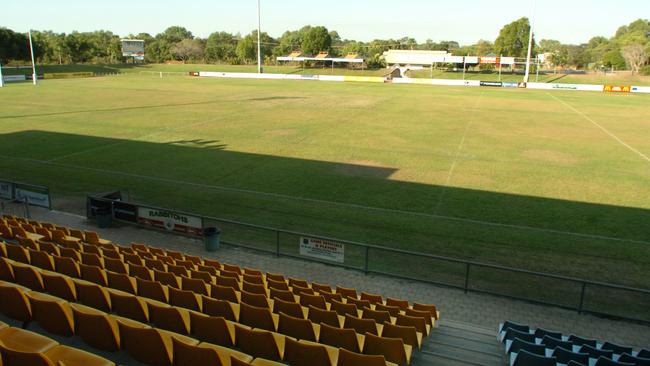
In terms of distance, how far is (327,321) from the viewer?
8.16m

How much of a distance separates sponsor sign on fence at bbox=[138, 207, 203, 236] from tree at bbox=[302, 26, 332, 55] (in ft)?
449

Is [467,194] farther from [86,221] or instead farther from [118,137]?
[118,137]

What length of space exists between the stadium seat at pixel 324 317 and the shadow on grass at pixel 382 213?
519cm

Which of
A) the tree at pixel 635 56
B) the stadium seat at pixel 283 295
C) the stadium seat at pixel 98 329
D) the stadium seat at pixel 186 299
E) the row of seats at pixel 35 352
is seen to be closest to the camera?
the row of seats at pixel 35 352

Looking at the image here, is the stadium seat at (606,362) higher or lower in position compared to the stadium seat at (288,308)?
lower

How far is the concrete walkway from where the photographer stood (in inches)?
429

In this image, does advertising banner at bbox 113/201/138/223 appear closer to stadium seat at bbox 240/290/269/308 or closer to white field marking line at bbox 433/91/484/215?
stadium seat at bbox 240/290/269/308

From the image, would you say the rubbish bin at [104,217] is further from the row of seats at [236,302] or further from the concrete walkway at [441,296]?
the row of seats at [236,302]

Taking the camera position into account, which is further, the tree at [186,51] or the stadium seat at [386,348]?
the tree at [186,51]

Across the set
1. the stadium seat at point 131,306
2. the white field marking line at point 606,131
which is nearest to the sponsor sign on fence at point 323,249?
the stadium seat at point 131,306

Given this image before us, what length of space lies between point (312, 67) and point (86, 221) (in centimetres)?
11591

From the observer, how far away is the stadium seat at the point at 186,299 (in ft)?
27.0

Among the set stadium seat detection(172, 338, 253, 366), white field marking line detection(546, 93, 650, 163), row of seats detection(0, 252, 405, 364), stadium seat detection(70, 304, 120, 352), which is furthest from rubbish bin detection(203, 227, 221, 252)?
white field marking line detection(546, 93, 650, 163)

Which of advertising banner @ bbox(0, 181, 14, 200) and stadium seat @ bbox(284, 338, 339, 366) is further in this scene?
advertising banner @ bbox(0, 181, 14, 200)
